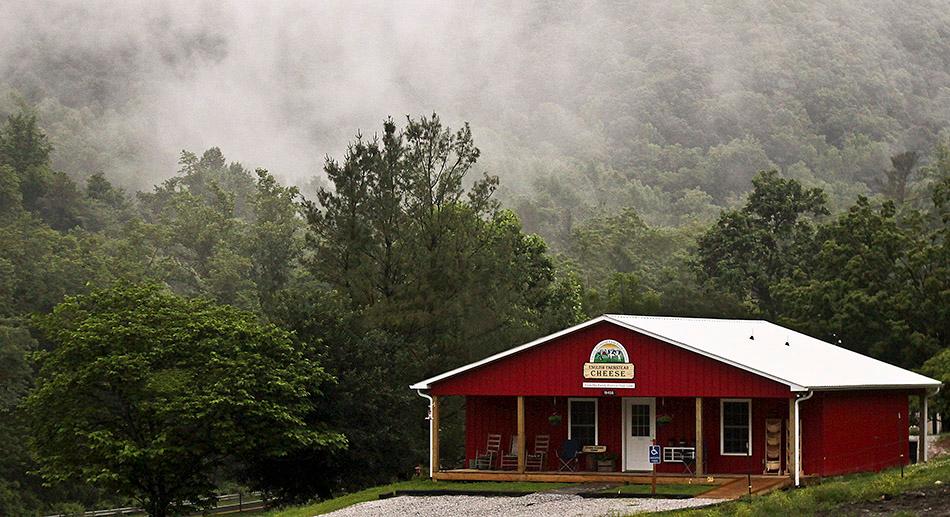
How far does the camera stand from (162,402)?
35.0m

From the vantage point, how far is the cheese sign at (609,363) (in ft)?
111

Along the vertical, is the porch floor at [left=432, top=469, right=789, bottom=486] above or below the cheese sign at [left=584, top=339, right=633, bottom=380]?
below

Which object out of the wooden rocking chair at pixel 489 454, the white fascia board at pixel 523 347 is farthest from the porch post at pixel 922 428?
the wooden rocking chair at pixel 489 454

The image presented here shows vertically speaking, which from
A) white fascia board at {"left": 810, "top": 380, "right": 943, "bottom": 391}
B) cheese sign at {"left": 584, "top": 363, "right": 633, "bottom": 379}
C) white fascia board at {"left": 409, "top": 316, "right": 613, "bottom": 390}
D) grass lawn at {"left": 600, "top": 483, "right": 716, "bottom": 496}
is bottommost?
grass lawn at {"left": 600, "top": 483, "right": 716, "bottom": 496}

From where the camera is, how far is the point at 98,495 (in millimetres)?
56312

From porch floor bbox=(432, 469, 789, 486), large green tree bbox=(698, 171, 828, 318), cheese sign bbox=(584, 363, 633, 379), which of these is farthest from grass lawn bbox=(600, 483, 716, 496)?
large green tree bbox=(698, 171, 828, 318)

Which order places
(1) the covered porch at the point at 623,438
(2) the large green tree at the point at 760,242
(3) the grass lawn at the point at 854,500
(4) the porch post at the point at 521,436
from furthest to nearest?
(2) the large green tree at the point at 760,242
(4) the porch post at the point at 521,436
(1) the covered porch at the point at 623,438
(3) the grass lawn at the point at 854,500

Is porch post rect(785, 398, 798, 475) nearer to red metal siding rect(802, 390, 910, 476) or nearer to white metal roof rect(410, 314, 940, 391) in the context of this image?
white metal roof rect(410, 314, 940, 391)

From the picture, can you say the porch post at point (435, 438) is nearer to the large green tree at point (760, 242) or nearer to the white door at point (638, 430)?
the white door at point (638, 430)

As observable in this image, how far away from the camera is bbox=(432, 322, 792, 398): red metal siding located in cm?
3256

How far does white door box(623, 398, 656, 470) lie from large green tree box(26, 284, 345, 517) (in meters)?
7.50

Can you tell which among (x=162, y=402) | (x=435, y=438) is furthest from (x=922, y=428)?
(x=162, y=402)

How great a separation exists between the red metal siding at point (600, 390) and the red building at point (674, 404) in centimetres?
→ 2

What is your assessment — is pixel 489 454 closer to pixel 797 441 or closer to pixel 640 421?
pixel 640 421
